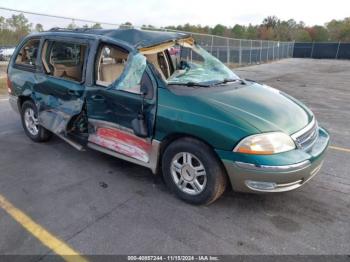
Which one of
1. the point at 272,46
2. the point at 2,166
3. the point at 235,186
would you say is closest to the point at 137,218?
the point at 235,186

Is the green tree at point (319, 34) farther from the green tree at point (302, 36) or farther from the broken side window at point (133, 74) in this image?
the broken side window at point (133, 74)

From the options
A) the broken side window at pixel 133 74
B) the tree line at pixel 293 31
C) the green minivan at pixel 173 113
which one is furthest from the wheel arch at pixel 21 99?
the tree line at pixel 293 31

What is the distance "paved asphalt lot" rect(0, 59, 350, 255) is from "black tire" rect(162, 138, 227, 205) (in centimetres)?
12

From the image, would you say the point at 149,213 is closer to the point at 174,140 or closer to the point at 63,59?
the point at 174,140

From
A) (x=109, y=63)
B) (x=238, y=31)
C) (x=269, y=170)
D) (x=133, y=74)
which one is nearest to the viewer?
(x=269, y=170)

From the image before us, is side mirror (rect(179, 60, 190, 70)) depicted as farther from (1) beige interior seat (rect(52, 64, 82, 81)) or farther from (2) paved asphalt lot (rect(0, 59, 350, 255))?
(2) paved asphalt lot (rect(0, 59, 350, 255))

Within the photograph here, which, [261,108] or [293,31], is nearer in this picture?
[261,108]

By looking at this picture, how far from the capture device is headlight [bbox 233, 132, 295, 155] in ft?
9.73

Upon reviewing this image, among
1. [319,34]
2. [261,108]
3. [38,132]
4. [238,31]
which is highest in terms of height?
[261,108]

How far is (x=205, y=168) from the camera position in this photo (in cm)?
319

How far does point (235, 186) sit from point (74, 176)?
2.09 m

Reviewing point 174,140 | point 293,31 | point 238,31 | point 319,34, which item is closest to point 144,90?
point 174,140

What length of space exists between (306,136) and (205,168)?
111 cm

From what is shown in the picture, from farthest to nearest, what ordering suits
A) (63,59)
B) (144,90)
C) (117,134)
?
(63,59)
(117,134)
(144,90)
